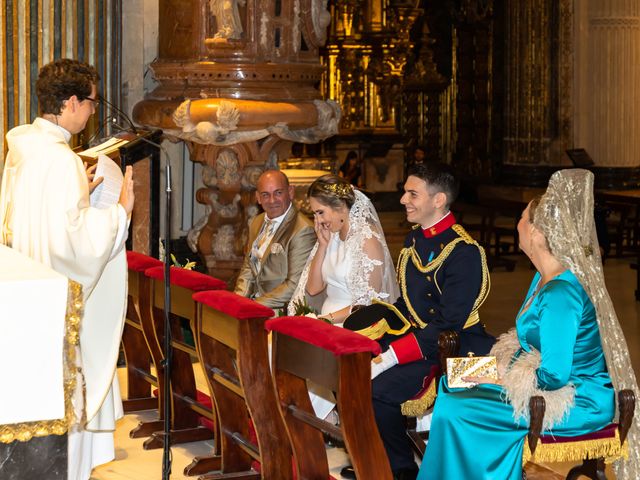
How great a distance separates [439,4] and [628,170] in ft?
15.0

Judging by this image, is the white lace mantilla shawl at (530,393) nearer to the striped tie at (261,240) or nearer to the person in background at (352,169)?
the striped tie at (261,240)

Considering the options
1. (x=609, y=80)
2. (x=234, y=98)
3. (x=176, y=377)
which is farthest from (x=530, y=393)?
(x=609, y=80)

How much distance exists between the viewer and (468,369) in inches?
189

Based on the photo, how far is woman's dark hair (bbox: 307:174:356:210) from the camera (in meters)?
6.16

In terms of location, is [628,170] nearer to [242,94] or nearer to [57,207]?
[242,94]

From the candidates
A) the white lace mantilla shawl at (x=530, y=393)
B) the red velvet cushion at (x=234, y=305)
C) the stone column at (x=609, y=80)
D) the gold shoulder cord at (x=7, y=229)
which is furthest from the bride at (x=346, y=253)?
the stone column at (x=609, y=80)

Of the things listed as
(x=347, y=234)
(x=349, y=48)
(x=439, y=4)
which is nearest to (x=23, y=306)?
(x=347, y=234)

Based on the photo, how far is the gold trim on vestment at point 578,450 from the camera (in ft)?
15.2

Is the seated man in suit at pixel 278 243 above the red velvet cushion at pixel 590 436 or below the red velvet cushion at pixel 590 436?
above

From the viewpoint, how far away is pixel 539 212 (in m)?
4.76

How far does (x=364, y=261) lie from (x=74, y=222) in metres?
1.71

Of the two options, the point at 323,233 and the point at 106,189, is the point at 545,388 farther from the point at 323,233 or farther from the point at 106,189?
the point at 106,189

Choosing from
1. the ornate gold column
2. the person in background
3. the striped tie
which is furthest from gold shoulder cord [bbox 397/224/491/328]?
the ornate gold column

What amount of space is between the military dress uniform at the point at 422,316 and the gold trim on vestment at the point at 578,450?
29.9 inches
